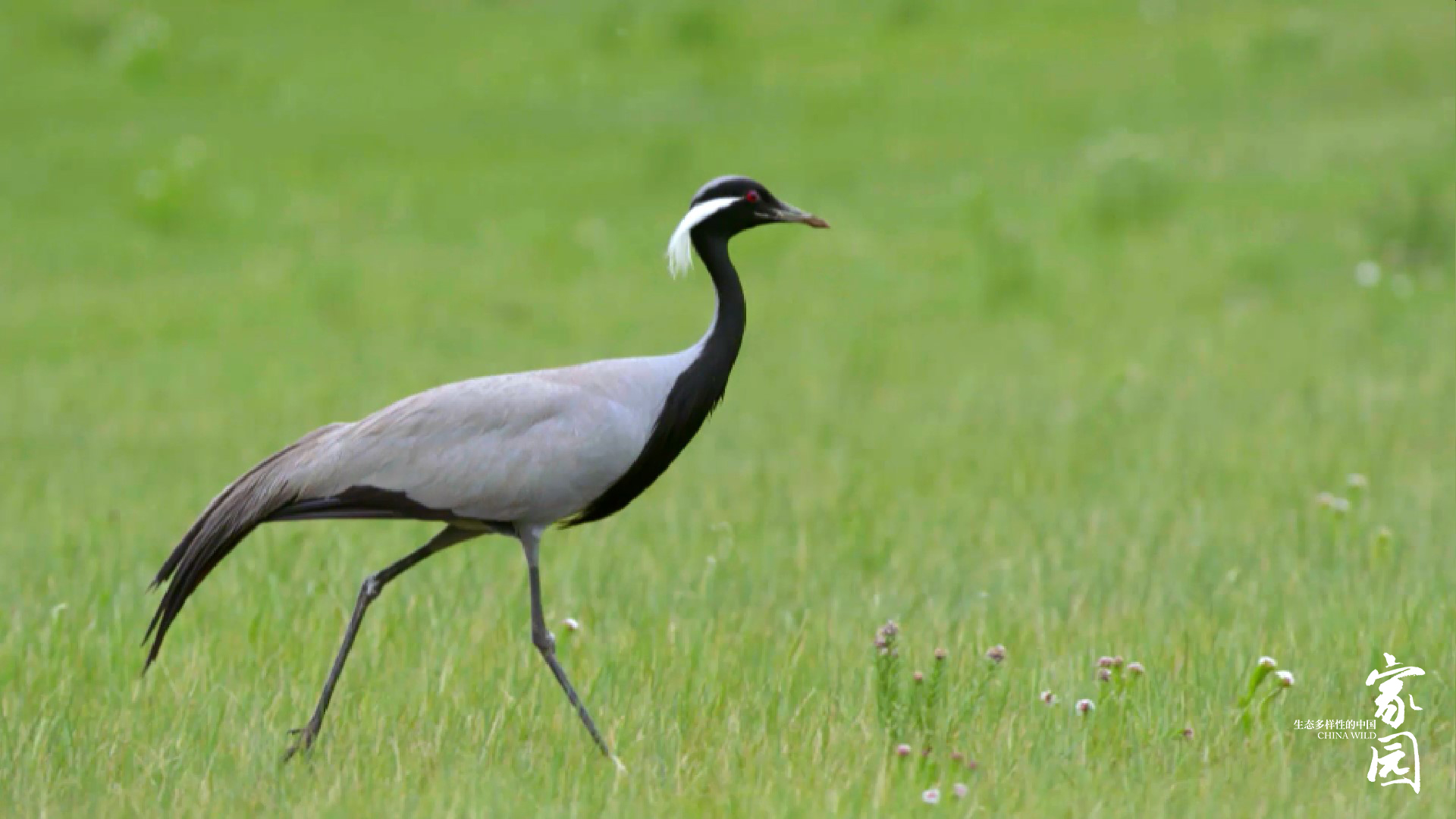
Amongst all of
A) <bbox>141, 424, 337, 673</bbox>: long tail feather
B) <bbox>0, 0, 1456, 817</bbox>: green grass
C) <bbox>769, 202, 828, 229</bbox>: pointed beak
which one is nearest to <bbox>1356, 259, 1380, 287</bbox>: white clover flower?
<bbox>0, 0, 1456, 817</bbox>: green grass

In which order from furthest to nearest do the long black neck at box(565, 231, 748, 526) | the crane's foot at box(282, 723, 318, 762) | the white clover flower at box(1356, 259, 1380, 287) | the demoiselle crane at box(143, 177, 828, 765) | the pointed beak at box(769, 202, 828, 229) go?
the white clover flower at box(1356, 259, 1380, 287) < the pointed beak at box(769, 202, 828, 229) < the long black neck at box(565, 231, 748, 526) < the demoiselle crane at box(143, 177, 828, 765) < the crane's foot at box(282, 723, 318, 762)

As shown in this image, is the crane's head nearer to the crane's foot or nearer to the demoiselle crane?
the demoiselle crane

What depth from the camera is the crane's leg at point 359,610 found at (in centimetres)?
487

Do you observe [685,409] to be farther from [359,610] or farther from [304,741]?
[304,741]

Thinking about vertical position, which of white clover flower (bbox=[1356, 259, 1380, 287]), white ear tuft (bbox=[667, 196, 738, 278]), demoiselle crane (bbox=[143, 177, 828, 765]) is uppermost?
white clover flower (bbox=[1356, 259, 1380, 287])

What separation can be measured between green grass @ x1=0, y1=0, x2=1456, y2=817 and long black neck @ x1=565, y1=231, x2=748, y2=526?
635 mm

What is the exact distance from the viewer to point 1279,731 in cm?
470

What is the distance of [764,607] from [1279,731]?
225 cm

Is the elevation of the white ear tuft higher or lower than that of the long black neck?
higher

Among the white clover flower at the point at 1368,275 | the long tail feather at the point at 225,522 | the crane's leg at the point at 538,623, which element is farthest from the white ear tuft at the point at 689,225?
the white clover flower at the point at 1368,275

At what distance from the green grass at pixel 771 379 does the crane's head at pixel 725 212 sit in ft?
4.31

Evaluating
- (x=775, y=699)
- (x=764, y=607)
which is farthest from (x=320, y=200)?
(x=775, y=699)

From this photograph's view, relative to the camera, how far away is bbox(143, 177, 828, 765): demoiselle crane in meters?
4.99

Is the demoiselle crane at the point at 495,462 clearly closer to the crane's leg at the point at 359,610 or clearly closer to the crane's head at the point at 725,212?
the crane's leg at the point at 359,610
